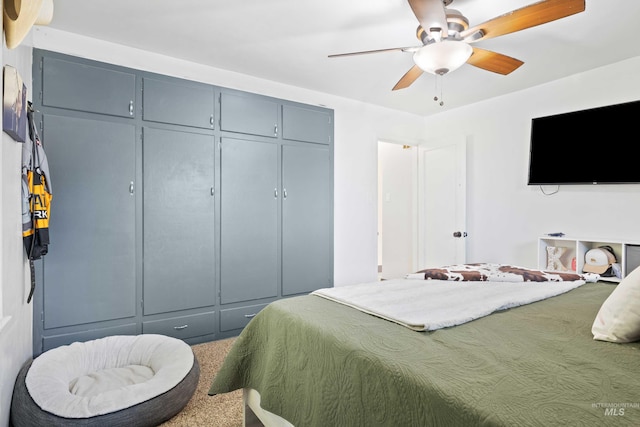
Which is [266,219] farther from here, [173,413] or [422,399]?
[422,399]

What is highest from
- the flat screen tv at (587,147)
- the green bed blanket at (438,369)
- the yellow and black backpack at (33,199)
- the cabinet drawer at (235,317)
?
the flat screen tv at (587,147)

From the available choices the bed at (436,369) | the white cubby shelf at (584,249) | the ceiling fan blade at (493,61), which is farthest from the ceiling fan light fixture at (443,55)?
the white cubby shelf at (584,249)

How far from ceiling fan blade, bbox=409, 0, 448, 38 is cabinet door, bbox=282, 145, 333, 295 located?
196cm

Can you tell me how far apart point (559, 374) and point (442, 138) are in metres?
3.77

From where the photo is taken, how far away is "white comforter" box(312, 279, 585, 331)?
1.33m

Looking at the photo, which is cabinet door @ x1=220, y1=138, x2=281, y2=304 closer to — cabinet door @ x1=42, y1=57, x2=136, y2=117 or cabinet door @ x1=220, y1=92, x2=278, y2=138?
cabinet door @ x1=220, y1=92, x2=278, y2=138

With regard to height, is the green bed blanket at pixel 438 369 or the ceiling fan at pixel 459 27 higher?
the ceiling fan at pixel 459 27

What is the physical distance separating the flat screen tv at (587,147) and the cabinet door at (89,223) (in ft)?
12.5

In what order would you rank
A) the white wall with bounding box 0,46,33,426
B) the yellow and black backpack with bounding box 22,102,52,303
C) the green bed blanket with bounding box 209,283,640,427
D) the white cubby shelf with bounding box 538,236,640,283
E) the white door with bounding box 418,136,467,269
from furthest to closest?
the white door with bounding box 418,136,467,269 < the white cubby shelf with bounding box 538,236,640,283 < the yellow and black backpack with bounding box 22,102,52,303 < the white wall with bounding box 0,46,33,426 < the green bed blanket with bounding box 209,283,640,427

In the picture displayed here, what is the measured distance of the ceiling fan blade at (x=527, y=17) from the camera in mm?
1654

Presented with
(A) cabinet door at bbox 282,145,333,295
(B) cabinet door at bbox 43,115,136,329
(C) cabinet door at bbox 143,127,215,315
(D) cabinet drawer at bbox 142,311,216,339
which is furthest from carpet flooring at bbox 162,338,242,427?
(A) cabinet door at bbox 282,145,333,295

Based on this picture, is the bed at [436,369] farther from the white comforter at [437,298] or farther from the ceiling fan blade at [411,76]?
the ceiling fan blade at [411,76]

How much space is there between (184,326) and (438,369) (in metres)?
2.61

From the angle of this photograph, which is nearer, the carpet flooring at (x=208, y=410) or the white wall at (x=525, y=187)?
the carpet flooring at (x=208, y=410)
